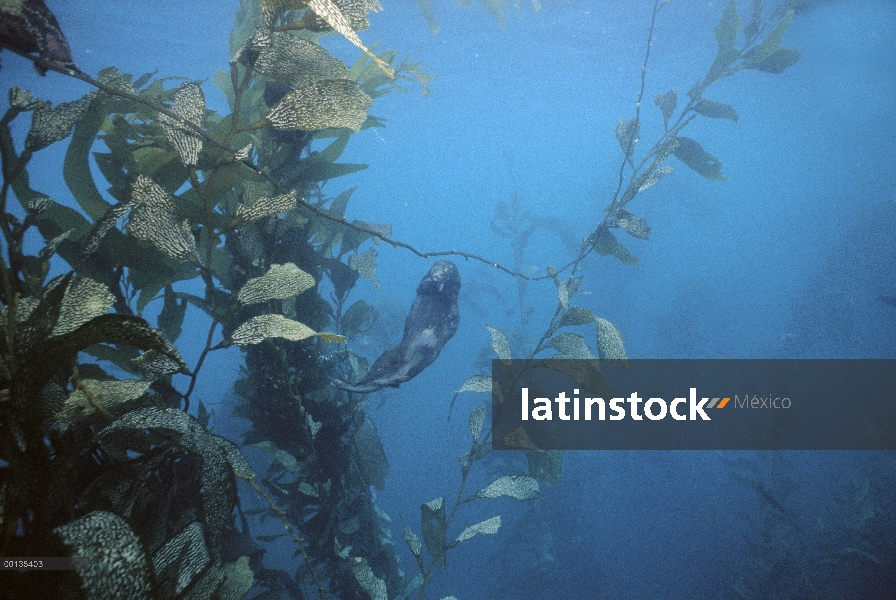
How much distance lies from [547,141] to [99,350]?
209 ft

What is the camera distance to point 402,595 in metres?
2.25

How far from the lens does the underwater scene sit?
2.89ft

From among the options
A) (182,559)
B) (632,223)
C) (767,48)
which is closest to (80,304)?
(182,559)

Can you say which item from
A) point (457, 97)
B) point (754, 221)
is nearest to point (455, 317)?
point (457, 97)

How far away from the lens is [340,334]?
2268 millimetres

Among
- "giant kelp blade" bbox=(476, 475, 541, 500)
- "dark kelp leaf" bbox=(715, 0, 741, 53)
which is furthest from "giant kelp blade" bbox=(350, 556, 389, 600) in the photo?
"dark kelp leaf" bbox=(715, 0, 741, 53)

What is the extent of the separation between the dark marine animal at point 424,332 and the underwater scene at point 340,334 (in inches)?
0.5

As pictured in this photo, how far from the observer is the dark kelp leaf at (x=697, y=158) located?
247 centimetres

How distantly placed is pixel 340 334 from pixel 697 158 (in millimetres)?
2546

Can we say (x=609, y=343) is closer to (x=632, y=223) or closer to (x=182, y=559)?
(x=632, y=223)

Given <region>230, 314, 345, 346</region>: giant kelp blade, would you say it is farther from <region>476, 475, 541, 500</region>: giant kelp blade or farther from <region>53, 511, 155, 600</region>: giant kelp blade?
<region>476, 475, 541, 500</region>: giant kelp blade

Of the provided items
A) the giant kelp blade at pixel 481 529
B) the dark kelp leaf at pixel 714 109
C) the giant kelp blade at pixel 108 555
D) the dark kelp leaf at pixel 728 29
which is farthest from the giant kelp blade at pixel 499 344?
the dark kelp leaf at pixel 728 29

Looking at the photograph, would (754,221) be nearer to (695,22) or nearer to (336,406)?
(695,22)

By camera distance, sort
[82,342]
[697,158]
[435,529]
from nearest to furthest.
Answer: [82,342] < [435,529] < [697,158]
